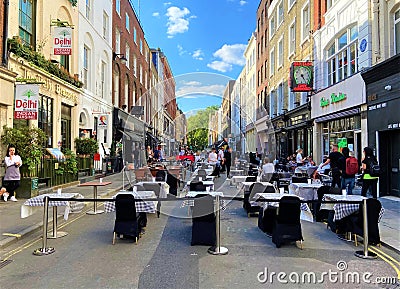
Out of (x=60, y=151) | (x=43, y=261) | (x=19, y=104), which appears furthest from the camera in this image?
(x=60, y=151)

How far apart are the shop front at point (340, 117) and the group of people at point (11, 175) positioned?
12.1m

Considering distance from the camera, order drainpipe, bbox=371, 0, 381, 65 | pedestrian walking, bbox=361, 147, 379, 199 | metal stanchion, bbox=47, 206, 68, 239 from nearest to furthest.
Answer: metal stanchion, bbox=47, 206, 68, 239, pedestrian walking, bbox=361, 147, 379, 199, drainpipe, bbox=371, 0, 381, 65

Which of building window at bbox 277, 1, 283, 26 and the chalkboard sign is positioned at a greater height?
building window at bbox 277, 1, 283, 26

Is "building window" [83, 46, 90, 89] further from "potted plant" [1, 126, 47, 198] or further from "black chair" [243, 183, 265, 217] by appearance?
"black chair" [243, 183, 265, 217]

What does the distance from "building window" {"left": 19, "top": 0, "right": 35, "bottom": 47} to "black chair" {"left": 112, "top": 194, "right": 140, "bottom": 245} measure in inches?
378

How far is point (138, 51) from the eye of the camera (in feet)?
114

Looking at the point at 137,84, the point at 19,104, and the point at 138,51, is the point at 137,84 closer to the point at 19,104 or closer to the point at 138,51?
the point at 138,51

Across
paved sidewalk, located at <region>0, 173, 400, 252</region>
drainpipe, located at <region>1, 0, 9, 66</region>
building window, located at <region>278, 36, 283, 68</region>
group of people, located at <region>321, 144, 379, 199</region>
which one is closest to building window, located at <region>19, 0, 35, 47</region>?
drainpipe, located at <region>1, 0, 9, 66</region>

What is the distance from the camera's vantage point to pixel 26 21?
12.9m

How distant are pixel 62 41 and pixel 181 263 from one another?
12071mm

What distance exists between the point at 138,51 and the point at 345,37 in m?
23.8

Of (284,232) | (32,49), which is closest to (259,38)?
(32,49)

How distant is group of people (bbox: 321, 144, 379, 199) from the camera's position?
384 inches

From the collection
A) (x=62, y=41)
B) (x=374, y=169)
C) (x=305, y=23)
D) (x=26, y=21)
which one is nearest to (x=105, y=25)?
(x=62, y=41)
